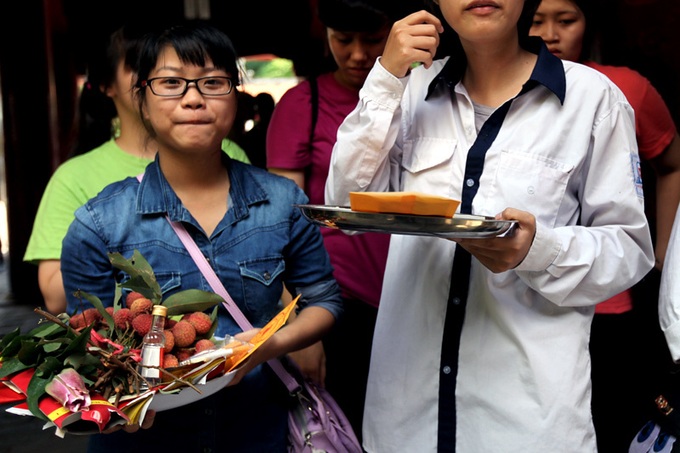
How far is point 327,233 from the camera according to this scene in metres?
2.76

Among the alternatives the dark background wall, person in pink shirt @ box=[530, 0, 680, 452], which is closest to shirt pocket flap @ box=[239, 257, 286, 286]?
person in pink shirt @ box=[530, 0, 680, 452]

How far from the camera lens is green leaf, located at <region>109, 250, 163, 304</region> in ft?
6.04

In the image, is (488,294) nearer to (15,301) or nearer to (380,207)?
(380,207)

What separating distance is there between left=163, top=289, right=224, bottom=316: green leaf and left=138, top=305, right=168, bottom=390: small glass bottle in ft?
0.33

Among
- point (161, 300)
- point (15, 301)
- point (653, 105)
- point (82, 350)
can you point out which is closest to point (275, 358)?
point (161, 300)

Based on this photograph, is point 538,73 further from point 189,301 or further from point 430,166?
point 189,301

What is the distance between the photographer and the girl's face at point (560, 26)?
8.98 ft

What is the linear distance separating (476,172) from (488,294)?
0.28m

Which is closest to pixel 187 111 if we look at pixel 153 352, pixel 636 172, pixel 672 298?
pixel 153 352

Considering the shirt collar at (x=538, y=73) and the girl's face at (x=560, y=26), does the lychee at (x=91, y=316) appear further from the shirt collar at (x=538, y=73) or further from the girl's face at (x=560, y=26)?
the girl's face at (x=560, y=26)

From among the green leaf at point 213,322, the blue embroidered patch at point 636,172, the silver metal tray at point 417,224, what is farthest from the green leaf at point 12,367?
the blue embroidered patch at point 636,172

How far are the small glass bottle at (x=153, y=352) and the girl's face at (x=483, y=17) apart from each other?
0.92m

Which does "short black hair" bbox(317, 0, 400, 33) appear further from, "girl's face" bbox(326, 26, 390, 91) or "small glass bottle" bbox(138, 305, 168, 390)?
"small glass bottle" bbox(138, 305, 168, 390)

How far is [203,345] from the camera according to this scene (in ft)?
5.78
